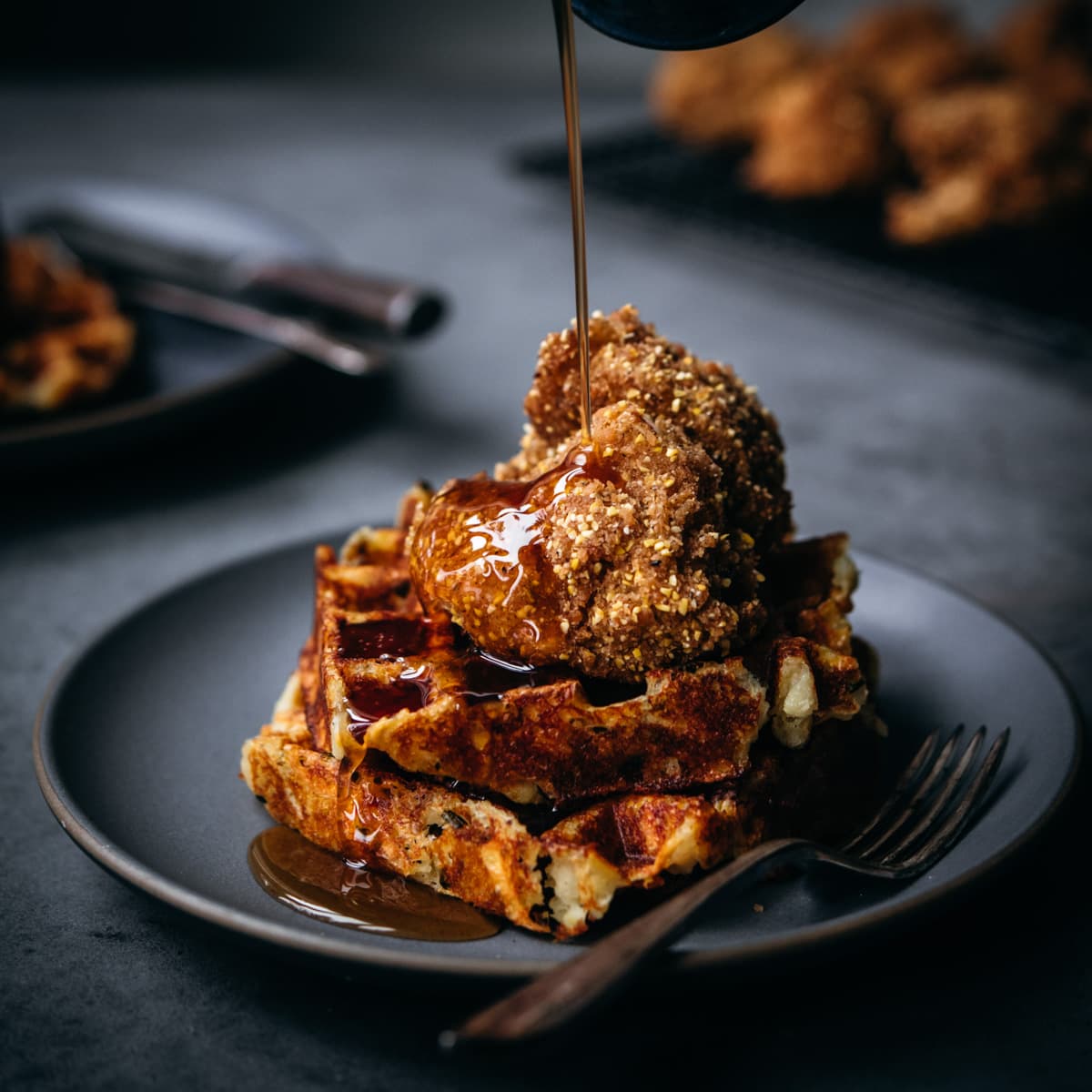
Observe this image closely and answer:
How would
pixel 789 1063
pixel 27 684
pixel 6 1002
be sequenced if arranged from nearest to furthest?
1. pixel 789 1063
2. pixel 6 1002
3. pixel 27 684

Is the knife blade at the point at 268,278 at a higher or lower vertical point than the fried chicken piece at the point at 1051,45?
lower

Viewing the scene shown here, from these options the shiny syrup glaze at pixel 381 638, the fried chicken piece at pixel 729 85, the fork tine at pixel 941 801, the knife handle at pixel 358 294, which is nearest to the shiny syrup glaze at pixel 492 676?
the shiny syrup glaze at pixel 381 638

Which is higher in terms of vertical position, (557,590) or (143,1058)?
(557,590)

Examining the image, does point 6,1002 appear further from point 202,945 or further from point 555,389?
point 555,389

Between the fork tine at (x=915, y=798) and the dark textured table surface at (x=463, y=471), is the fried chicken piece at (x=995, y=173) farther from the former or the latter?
the fork tine at (x=915, y=798)

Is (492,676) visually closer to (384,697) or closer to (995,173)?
(384,697)

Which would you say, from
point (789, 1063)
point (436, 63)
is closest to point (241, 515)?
point (789, 1063)
